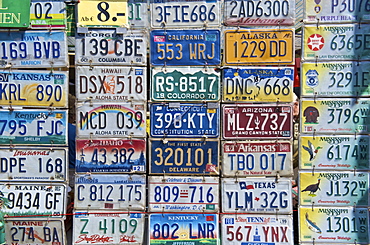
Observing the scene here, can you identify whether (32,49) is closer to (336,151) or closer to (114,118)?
(114,118)

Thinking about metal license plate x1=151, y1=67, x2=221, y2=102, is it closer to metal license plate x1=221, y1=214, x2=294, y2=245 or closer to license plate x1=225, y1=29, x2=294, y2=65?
license plate x1=225, y1=29, x2=294, y2=65

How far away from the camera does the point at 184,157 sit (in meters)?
5.79

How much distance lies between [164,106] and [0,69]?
2.34 metres

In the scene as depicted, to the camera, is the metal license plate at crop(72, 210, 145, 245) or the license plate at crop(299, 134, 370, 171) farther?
the metal license plate at crop(72, 210, 145, 245)

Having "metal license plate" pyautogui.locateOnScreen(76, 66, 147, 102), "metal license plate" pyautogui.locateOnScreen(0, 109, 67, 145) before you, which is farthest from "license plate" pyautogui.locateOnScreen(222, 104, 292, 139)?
"metal license plate" pyautogui.locateOnScreen(0, 109, 67, 145)

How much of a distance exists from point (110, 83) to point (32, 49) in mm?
1183

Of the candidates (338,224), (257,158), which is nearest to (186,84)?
(257,158)

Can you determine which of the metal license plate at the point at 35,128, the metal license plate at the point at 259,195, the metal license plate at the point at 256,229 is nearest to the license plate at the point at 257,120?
the metal license plate at the point at 259,195

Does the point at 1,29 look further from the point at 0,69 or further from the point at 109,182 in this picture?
the point at 109,182

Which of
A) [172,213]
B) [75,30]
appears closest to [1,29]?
[75,30]

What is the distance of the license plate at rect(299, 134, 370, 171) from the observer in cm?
572

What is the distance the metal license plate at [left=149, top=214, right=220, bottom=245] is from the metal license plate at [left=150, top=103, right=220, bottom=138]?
1138mm

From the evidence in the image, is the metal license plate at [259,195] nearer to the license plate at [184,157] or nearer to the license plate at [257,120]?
the license plate at [184,157]

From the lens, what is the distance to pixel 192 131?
5777 millimetres
